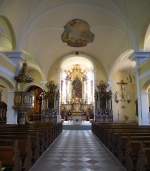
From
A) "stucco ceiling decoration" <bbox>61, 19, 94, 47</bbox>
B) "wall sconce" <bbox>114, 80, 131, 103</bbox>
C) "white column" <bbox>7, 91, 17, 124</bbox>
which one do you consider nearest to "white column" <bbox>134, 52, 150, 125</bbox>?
"stucco ceiling decoration" <bbox>61, 19, 94, 47</bbox>

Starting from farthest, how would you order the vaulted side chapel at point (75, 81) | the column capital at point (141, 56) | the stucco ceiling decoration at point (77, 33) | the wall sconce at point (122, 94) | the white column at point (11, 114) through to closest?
the wall sconce at point (122, 94) → the stucco ceiling decoration at point (77, 33) → the column capital at point (141, 56) → the white column at point (11, 114) → the vaulted side chapel at point (75, 81)

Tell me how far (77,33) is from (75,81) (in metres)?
8.90

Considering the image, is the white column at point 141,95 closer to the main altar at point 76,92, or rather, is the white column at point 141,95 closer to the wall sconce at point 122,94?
the wall sconce at point 122,94

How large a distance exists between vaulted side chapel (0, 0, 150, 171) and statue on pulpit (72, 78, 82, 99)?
11cm

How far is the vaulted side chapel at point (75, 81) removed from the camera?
504 cm

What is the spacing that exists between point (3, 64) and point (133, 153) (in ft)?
27.0

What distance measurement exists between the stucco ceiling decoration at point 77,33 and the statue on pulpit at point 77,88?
24.8 feet

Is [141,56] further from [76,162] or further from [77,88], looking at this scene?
[77,88]

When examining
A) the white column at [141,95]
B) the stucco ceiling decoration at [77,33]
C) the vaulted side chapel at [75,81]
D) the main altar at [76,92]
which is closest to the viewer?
the vaulted side chapel at [75,81]

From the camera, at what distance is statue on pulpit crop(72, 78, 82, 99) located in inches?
952

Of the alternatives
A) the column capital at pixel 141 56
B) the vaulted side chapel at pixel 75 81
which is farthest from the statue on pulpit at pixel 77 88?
the column capital at pixel 141 56

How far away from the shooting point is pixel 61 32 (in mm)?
16125

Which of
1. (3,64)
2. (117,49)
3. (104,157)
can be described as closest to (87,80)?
(117,49)

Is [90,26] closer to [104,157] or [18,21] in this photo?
[18,21]
